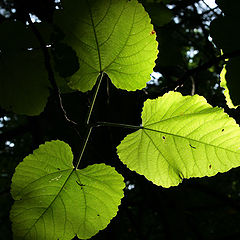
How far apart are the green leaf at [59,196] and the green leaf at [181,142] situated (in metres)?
0.13

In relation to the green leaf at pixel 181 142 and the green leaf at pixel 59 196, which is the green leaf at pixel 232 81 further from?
the green leaf at pixel 59 196

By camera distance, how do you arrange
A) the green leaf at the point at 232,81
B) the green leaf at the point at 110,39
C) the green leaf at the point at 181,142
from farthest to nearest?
the green leaf at the point at 232,81, the green leaf at the point at 181,142, the green leaf at the point at 110,39

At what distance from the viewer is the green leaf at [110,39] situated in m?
0.77

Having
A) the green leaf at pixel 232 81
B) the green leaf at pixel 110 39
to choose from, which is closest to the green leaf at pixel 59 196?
the green leaf at pixel 110 39

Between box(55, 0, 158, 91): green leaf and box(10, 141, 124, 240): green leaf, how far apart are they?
0.29 meters

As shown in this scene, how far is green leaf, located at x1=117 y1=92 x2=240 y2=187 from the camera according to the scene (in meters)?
0.88

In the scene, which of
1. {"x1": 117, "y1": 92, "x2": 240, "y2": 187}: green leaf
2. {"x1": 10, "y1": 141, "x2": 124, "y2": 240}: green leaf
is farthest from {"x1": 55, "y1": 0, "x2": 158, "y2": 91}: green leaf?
{"x1": 10, "y1": 141, "x2": 124, "y2": 240}: green leaf

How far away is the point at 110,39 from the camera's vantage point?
826 mm

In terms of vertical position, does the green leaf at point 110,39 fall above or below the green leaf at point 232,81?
above

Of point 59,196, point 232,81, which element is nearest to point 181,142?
point 232,81

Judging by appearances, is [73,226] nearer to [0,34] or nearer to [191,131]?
[191,131]

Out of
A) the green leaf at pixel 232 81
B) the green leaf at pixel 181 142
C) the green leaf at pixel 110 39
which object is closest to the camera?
the green leaf at pixel 110 39

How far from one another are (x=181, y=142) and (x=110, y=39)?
41 centimetres

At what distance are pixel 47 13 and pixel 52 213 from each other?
3.73ft
